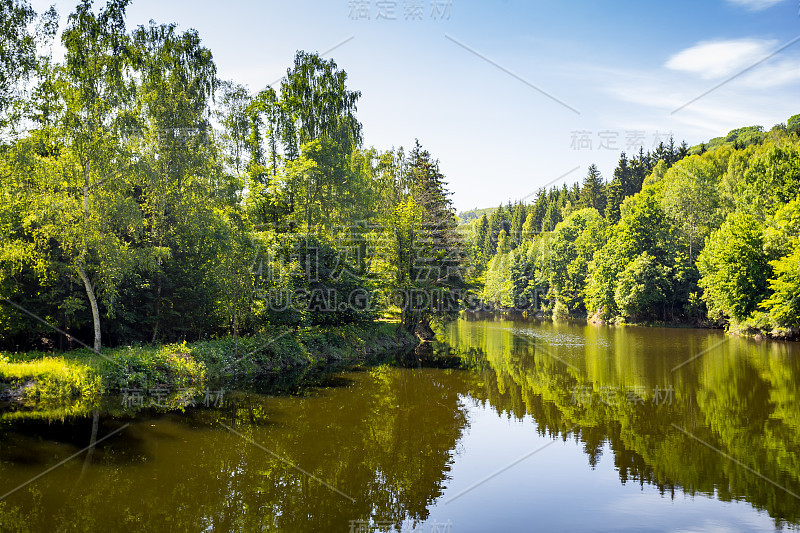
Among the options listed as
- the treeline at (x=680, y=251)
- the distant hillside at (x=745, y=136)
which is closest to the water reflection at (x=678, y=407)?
the treeline at (x=680, y=251)

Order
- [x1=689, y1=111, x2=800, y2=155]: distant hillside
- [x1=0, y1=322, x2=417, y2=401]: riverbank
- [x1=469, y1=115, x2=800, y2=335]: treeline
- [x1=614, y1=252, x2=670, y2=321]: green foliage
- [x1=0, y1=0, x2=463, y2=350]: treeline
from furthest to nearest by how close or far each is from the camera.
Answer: [x1=689, y1=111, x2=800, y2=155]: distant hillside → [x1=614, y1=252, x2=670, y2=321]: green foliage → [x1=469, y1=115, x2=800, y2=335]: treeline → [x1=0, y1=0, x2=463, y2=350]: treeline → [x1=0, y1=322, x2=417, y2=401]: riverbank

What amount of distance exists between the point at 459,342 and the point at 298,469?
30884mm

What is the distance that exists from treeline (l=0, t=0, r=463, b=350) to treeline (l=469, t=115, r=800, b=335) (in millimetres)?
16495

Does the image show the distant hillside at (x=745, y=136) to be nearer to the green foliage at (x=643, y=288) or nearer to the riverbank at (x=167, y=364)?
the green foliage at (x=643, y=288)

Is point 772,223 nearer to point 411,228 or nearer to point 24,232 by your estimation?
point 411,228

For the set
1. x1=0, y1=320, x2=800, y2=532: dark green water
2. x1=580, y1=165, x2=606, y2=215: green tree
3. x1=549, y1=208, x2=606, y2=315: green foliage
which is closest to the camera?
x1=0, y1=320, x2=800, y2=532: dark green water

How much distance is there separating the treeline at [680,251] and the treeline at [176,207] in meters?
16.5

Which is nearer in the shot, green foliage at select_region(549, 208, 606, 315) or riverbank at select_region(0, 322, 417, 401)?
riverbank at select_region(0, 322, 417, 401)

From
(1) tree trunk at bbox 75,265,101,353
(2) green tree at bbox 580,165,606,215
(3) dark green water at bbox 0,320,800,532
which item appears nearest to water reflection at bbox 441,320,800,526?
(3) dark green water at bbox 0,320,800,532

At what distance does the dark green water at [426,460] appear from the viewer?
9312 mm

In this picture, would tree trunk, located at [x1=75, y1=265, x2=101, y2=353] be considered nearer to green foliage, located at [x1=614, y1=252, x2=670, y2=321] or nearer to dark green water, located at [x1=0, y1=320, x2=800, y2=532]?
dark green water, located at [x1=0, y1=320, x2=800, y2=532]

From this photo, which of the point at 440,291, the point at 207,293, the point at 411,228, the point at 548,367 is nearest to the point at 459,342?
the point at 440,291

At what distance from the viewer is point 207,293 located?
25344mm

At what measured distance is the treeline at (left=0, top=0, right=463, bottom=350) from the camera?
19.8 metres
